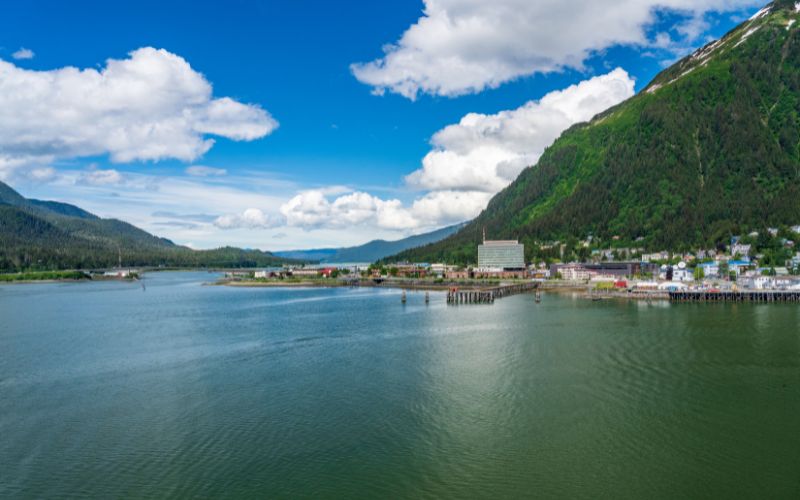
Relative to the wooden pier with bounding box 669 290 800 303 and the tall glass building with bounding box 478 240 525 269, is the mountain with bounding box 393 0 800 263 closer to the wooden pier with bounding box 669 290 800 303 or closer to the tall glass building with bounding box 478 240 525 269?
the tall glass building with bounding box 478 240 525 269

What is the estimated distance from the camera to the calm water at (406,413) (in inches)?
761

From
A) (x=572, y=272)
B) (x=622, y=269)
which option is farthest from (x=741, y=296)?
(x=572, y=272)

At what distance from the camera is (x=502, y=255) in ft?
527

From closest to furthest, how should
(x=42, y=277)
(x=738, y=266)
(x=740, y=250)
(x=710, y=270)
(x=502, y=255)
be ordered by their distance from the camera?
(x=738, y=266) < (x=710, y=270) < (x=740, y=250) < (x=502, y=255) < (x=42, y=277)

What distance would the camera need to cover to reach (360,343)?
155 ft

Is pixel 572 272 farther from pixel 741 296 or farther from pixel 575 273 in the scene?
pixel 741 296

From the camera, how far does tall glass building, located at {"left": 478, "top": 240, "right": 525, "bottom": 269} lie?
15800 centimetres

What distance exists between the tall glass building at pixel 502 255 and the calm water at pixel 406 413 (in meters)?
104

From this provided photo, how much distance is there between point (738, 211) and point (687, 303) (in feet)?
293

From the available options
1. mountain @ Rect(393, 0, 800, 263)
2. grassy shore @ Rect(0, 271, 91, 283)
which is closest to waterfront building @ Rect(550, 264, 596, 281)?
mountain @ Rect(393, 0, 800, 263)

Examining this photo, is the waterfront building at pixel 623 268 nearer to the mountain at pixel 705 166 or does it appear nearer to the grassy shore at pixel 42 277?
the mountain at pixel 705 166

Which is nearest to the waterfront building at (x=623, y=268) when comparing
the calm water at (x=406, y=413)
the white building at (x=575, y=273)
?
the white building at (x=575, y=273)

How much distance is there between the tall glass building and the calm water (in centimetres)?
10438

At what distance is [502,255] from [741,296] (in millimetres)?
81337
